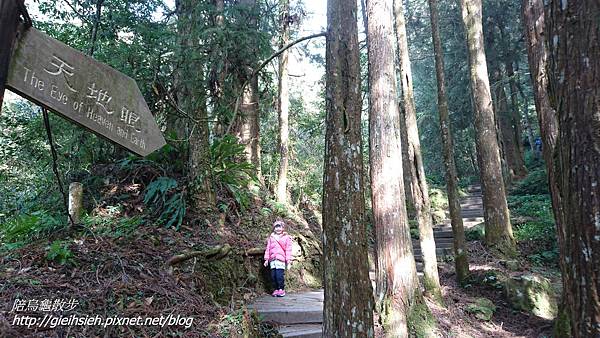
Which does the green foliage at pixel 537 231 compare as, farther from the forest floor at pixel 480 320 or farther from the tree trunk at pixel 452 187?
the tree trunk at pixel 452 187

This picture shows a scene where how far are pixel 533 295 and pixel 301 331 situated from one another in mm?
5705

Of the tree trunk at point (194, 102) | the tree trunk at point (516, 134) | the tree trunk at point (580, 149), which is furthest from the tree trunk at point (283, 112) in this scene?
the tree trunk at point (516, 134)

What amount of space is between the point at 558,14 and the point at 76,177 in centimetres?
780

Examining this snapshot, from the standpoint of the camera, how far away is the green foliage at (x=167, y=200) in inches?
259

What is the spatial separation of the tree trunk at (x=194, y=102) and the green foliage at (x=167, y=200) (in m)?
0.31

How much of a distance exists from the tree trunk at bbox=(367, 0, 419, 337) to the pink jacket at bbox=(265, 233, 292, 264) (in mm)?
1630

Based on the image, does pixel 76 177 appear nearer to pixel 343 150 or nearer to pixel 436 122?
pixel 343 150

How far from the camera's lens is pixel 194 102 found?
6.58 metres

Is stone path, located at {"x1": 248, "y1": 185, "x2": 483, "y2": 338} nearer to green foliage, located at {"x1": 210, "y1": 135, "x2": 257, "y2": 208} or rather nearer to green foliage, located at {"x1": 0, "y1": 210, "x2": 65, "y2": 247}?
green foliage, located at {"x1": 210, "y1": 135, "x2": 257, "y2": 208}

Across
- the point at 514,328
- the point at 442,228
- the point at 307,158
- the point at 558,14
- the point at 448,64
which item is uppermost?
the point at 448,64

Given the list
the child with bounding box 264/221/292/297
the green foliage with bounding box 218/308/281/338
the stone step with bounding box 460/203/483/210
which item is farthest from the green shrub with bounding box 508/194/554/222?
the green foliage with bounding box 218/308/281/338

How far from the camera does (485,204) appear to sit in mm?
10922

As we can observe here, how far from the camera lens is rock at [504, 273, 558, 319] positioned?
8.04 metres

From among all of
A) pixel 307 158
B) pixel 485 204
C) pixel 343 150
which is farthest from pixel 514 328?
pixel 307 158
